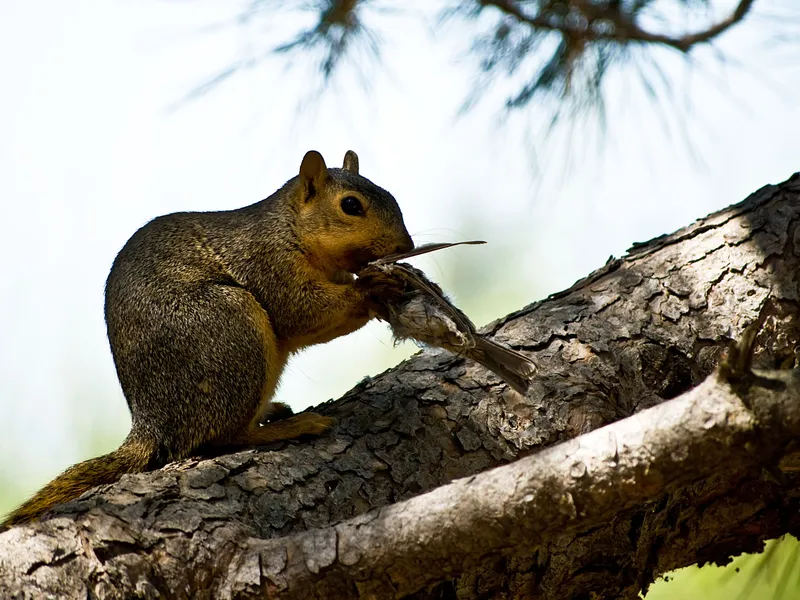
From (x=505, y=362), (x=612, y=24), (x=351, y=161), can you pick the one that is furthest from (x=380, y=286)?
(x=612, y=24)

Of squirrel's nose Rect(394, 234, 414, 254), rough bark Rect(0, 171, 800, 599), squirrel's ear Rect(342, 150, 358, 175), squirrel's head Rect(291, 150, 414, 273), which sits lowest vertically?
rough bark Rect(0, 171, 800, 599)

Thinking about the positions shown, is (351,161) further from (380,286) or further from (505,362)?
(505,362)

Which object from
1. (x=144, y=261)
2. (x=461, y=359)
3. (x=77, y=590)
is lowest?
(x=77, y=590)

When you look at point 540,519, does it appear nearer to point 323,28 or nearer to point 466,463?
point 466,463

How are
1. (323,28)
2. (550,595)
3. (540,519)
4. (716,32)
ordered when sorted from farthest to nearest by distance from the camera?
(323,28), (716,32), (550,595), (540,519)

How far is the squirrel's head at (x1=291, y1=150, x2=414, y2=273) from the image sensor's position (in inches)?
97.7

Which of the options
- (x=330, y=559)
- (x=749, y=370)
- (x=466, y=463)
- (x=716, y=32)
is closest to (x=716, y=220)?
(x=716, y=32)

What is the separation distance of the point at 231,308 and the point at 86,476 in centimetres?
54

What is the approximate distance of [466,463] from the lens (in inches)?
81.7

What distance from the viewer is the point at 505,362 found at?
202 centimetres

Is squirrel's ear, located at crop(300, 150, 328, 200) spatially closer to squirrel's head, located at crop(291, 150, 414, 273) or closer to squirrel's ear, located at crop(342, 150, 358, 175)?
squirrel's head, located at crop(291, 150, 414, 273)

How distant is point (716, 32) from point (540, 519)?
2036 mm

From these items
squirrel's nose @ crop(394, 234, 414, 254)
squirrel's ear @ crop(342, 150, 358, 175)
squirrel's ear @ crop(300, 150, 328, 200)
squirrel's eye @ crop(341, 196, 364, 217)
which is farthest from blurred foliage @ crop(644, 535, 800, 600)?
squirrel's ear @ crop(342, 150, 358, 175)

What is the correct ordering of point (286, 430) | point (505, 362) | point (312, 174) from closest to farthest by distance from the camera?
point (505, 362) → point (286, 430) → point (312, 174)
